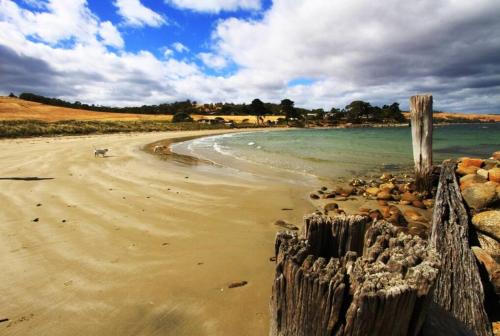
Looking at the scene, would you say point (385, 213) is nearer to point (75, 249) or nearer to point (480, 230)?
point (480, 230)

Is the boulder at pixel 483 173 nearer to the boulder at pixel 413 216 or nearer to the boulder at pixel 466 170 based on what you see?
the boulder at pixel 466 170

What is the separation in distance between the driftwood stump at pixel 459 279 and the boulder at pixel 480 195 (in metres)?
3.45

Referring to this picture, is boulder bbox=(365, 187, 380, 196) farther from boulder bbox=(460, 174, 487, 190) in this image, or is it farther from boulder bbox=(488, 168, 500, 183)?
boulder bbox=(488, 168, 500, 183)

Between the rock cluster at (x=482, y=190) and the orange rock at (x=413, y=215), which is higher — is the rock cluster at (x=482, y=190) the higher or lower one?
the higher one

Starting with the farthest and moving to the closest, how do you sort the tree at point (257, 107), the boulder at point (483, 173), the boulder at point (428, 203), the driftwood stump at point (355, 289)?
the tree at point (257, 107)
the boulder at point (483, 173)
the boulder at point (428, 203)
the driftwood stump at point (355, 289)

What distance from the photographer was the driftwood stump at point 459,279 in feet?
9.12

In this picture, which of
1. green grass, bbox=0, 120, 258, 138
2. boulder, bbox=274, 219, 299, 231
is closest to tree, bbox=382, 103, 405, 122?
green grass, bbox=0, 120, 258, 138

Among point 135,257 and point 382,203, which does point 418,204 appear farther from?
point 135,257

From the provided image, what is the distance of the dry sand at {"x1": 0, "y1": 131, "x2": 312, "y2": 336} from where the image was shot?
3.20 meters

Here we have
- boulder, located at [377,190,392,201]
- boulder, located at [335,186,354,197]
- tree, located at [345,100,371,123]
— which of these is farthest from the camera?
tree, located at [345,100,371,123]

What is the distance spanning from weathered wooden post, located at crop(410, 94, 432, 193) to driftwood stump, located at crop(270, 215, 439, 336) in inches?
303

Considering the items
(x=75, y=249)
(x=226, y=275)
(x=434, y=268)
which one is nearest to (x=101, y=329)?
(x=226, y=275)

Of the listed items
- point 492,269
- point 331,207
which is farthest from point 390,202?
point 492,269

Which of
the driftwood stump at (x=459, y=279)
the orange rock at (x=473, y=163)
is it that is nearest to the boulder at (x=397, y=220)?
the driftwood stump at (x=459, y=279)
